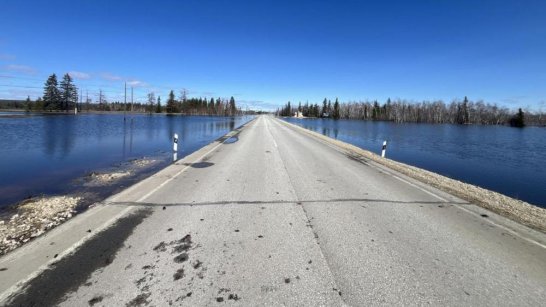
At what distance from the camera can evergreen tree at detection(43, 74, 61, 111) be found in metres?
83.8

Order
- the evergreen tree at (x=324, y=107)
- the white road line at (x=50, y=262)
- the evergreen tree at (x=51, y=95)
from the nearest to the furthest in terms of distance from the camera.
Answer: the white road line at (x=50, y=262), the evergreen tree at (x=51, y=95), the evergreen tree at (x=324, y=107)

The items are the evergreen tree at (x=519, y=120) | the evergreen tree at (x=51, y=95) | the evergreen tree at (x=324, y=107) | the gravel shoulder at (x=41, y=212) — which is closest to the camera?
the gravel shoulder at (x=41, y=212)

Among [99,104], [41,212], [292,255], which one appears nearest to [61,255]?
[41,212]

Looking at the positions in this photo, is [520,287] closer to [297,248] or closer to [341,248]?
[341,248]

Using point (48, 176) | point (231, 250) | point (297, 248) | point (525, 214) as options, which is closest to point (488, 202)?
point (525, 214)

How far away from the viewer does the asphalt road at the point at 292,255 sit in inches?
132

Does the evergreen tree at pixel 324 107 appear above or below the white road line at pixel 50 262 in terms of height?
above

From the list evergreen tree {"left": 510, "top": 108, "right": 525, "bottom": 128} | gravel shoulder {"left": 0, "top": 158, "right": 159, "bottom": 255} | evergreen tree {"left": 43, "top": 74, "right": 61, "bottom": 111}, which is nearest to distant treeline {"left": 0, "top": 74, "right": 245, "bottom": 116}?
evergreen tree {"left": 43, "top": 74, "right": 61, "bottom": 111}

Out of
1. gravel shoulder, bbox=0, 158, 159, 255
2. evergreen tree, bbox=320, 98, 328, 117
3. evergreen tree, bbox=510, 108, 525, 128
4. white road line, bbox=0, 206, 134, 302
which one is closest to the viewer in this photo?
white road line, bbox=0, 206, 134, 302

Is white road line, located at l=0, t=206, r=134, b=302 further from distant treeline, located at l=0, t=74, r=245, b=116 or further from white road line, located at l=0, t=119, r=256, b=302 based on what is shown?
distant treeline, located at l=0, t=74, r=245, b=116

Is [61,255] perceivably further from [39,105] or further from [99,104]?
[99,104]

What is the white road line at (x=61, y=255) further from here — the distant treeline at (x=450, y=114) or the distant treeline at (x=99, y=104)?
the distant treeline at (x=450, y=114)

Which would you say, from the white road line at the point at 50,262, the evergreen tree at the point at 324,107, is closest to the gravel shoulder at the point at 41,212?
the white road line at the point at 50,262

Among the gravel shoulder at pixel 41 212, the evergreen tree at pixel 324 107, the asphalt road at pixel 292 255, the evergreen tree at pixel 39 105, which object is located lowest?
the gravel shoulder at pixel 41 212
